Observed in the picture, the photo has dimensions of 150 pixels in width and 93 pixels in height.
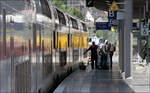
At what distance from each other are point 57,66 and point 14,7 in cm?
839

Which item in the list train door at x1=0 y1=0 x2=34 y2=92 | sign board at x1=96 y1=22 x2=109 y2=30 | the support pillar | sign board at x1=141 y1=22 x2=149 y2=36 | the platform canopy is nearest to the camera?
train door at x1=0 y1=0 x2=34 y2=92

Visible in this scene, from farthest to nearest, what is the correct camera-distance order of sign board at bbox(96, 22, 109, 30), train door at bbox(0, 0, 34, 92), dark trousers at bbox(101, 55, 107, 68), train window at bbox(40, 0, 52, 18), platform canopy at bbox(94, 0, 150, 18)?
1. sign board at bbox(96, 22, 109, 30)
2. platform canopy at bbox(94, 0, 150, 18)
3. dark trousers at bbox(101, 55, 107, 68)
4. train window at bbox(40, 0, 52, 18)
5. train door at bbox(0, 0, 34, 92)

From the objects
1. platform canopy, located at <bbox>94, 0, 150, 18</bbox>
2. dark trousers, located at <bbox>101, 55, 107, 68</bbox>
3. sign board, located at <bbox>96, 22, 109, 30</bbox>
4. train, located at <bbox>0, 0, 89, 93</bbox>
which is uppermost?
platform canopy, located at <bbox>94, 0, 150, 18</bbox>

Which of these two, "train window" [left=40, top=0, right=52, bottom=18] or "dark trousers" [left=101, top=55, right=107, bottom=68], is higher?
"train window" [left=40, top=0, right=52, bottom=18]

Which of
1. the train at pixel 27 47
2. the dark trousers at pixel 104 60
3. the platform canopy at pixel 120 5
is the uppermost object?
the platform canopy at pixel 120 5

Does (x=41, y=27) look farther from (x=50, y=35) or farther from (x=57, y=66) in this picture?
(x=57, y=66)

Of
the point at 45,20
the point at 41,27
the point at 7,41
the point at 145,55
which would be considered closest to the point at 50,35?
the point at 45,20

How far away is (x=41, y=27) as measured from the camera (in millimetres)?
11562

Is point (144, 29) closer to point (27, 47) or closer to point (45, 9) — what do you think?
point (45, 9)

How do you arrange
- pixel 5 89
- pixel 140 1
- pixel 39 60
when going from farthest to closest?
pixel 140 1 → pixel 39 60 → pixel 5 89

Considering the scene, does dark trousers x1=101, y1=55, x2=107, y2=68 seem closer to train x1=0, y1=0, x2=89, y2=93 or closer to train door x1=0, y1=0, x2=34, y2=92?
train x1=0, y1=0, x2=89, y2=93

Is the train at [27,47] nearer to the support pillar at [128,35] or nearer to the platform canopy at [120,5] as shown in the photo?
the support pillar at [128,35]

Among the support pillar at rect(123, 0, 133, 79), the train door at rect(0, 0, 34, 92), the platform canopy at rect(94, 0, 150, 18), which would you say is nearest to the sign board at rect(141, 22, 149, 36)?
the support pillar at rect(123, 0, 133, 79)

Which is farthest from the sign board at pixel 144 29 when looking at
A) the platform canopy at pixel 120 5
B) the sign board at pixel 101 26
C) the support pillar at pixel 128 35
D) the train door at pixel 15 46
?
the train door at pixel 15 46
